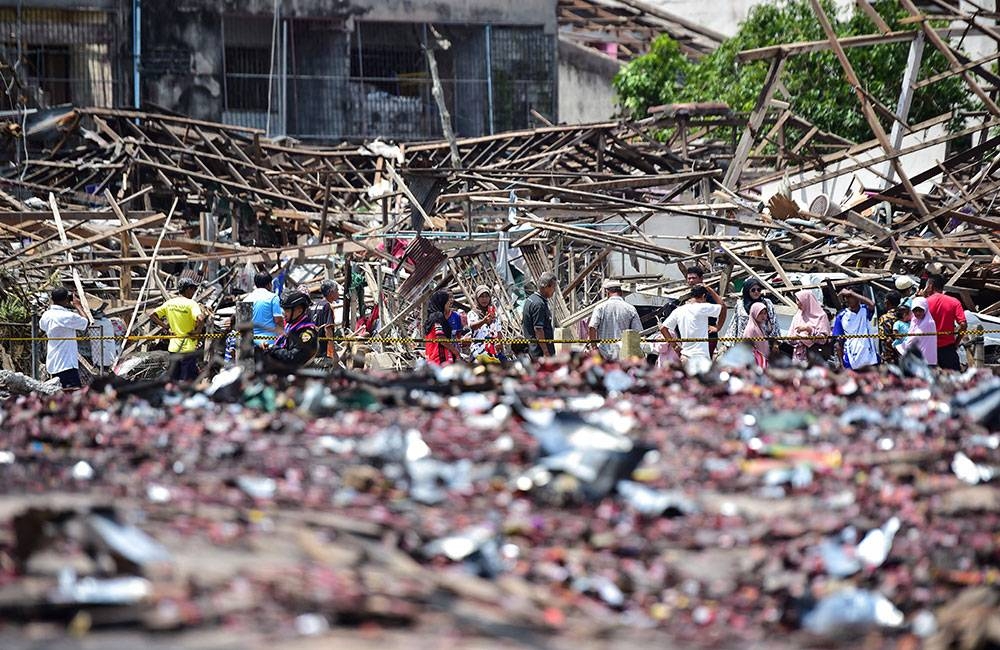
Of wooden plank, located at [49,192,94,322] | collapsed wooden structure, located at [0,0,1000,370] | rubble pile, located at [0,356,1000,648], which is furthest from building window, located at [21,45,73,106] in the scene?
rubble pile, located at [0,356,1000,648]

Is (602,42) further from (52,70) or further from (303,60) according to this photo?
(52,70)

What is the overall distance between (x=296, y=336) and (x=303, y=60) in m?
22.6

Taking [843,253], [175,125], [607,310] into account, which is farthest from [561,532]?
Answer: [175,125]

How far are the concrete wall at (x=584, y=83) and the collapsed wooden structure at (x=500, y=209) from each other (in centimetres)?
1025

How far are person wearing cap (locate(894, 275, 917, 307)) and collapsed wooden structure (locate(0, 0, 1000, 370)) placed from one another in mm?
321

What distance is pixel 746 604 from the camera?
5.45 metres

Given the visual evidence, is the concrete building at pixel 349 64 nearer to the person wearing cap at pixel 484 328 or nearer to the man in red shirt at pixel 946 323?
the person wearing cap at pixel 484 328

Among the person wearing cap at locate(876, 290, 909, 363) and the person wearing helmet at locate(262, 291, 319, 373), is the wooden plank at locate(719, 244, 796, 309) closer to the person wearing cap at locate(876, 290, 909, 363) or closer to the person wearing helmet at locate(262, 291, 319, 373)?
the person wearing cap at locate(876, 290, 909, 363)

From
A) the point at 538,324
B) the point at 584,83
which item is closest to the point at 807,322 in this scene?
Answer: the point at 538,324

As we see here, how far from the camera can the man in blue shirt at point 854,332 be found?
14414mm

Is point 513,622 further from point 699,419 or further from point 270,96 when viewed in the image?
point 270,96

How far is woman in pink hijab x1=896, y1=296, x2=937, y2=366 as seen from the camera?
46.2ft

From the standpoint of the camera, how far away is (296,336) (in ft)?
44.0

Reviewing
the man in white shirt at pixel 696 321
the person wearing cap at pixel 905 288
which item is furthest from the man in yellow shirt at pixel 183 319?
the person wearing cap at pixel 905 288
